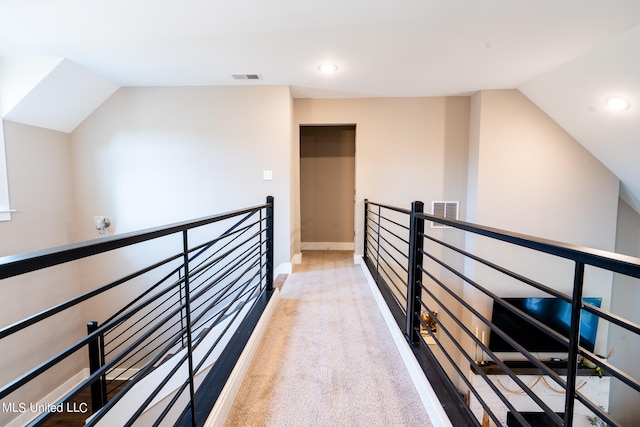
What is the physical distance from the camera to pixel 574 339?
0.69 meters

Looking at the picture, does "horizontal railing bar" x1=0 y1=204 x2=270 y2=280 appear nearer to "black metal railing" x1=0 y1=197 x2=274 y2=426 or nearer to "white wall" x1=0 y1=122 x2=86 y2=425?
"black metal railing" x1=0 y1=197 x2=274 y2=426

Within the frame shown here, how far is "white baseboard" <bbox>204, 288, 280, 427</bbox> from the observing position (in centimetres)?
118

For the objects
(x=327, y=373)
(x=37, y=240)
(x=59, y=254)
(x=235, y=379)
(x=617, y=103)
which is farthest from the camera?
(x=37, y=240)

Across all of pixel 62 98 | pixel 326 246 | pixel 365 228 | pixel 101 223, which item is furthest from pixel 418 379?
pixel 62 98

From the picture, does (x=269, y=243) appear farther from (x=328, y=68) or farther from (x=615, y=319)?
(x=615, y=319)

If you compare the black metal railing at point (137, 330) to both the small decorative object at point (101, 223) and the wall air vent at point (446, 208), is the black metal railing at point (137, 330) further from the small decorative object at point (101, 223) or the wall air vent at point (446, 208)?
the wall air vent at point (446, 208)

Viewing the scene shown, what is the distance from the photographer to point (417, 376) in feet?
4.65

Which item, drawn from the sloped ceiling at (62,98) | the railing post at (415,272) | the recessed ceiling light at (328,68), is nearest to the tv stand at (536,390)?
the railing post at (415,272)

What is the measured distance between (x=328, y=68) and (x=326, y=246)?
294 cm

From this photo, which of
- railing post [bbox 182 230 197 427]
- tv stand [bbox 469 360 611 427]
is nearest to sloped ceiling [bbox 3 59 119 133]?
railing post [bbox 182 230 197 427]

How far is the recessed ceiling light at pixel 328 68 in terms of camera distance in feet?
9.01

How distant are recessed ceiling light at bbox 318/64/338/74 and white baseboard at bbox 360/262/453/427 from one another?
235cm

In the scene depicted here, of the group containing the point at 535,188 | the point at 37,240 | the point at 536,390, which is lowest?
the point at 536,390

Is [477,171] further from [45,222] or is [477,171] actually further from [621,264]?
[45,222]
